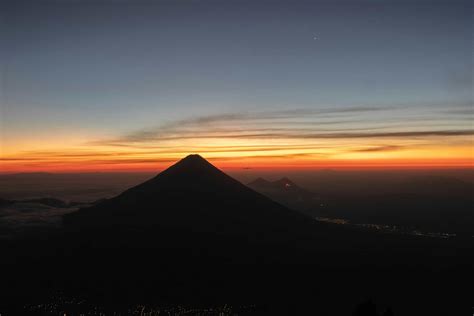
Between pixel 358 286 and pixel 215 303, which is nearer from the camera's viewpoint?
pixel 215 303

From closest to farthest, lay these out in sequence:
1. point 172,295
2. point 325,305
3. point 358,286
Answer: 1. point 325,305
2. point 172,295
3. point 358,286

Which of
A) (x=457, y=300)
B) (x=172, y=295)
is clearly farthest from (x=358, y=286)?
(x=172, y=295)

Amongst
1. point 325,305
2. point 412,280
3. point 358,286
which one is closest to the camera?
point 325,305

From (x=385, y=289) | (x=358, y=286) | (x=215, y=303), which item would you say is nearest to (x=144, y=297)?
(x=215, y=303)

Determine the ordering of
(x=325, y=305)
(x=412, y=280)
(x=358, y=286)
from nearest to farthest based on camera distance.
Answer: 1. (x=325, y=305)
2. (x=358, y=286)
3. (x=412, y=280)

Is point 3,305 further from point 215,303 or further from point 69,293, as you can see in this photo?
point 215,303

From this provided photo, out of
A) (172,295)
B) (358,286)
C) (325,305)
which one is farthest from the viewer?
(358,286)

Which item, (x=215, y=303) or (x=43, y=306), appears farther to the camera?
(x=215, y=303)

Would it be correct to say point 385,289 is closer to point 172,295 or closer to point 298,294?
point 298,294
